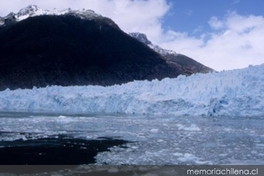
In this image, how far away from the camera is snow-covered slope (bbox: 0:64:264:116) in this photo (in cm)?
1625

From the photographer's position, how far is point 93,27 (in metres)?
69.8

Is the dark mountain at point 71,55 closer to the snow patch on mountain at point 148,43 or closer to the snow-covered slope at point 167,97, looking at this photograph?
the snow patch on mountain at point 148,43

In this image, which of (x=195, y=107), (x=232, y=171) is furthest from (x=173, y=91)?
(x=232, y=171)

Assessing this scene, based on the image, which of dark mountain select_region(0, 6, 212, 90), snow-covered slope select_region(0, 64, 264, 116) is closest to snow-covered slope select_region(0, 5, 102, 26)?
dark mountain select_region(0, 6, 212, 90)

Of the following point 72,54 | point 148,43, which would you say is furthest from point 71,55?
point 148,43

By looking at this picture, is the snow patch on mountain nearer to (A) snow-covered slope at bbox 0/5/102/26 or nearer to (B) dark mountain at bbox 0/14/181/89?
(A) snow-covered slope at bbox 0/5/102/26

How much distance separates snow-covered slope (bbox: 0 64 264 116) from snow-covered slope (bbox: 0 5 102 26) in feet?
168

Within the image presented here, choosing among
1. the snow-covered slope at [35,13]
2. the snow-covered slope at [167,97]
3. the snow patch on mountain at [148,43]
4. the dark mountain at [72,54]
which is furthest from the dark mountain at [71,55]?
the snow-covered slope at [167,97]

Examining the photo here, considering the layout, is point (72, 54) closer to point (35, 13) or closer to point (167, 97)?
point (35, 13)

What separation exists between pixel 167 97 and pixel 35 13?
63687mm

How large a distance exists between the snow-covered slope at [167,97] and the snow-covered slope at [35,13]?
5107cm

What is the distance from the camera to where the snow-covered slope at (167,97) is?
16.2 m

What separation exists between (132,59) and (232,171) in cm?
5961

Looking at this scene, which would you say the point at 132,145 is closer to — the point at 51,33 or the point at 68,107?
the point at 68,107
